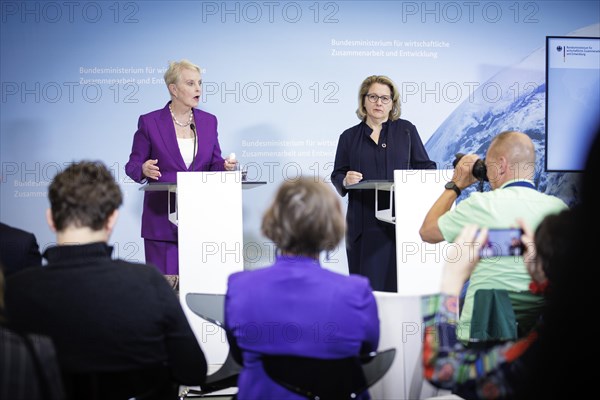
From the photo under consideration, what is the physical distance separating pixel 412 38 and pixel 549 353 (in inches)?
216

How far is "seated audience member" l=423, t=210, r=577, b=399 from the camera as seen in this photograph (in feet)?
4.63

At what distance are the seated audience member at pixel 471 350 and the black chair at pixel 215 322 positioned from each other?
39.1 inches

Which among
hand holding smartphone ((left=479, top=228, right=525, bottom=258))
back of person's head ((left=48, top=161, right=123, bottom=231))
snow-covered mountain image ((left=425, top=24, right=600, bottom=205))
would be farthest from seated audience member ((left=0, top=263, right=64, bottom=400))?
snow-covered mountain image ((left=425, top=24, right=600, bottom=205))

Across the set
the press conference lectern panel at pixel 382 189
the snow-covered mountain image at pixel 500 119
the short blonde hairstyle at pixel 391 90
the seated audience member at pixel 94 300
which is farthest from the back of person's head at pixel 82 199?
the snow-covered mountain image at pixel 500 119

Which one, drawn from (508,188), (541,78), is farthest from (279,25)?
(508,188)

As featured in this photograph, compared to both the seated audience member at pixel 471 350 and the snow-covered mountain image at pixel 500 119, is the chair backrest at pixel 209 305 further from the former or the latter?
the snow-covered mountain image at pixel 500 119

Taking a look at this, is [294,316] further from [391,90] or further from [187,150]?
[391,90]

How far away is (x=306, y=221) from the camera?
1.92 m

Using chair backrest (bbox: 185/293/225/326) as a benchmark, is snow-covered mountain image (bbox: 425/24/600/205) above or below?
above

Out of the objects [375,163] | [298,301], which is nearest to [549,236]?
[298,301]

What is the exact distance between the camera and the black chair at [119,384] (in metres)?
1.82

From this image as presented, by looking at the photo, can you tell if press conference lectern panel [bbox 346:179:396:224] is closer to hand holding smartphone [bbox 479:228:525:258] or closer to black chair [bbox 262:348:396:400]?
hand holding smartphone [bbox 479:228:525:258]

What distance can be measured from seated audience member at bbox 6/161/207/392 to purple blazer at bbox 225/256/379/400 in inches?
7.9

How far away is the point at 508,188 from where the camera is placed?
2.57 meters
